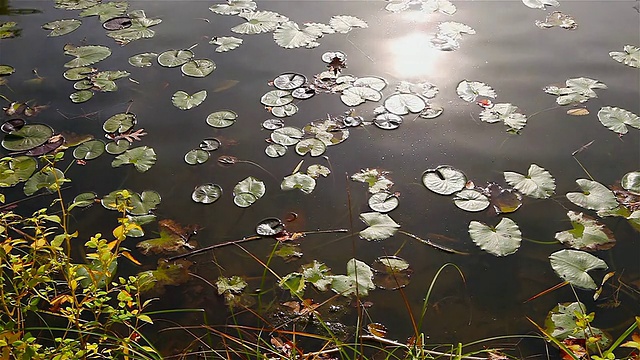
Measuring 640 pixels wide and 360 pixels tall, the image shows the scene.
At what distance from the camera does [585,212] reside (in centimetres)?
245

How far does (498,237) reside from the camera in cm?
233

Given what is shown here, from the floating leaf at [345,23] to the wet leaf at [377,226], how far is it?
152cm

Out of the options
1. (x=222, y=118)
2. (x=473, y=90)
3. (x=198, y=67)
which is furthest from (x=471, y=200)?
(x=198, y=67)

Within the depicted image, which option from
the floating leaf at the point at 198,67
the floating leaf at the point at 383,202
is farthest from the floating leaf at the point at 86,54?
the floating leaf at the point at 383,202

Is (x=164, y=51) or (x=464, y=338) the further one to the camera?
(x=164, y=51)

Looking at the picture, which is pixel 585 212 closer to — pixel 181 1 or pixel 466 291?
pixel 466 291

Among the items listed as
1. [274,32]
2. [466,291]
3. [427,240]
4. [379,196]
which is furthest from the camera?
[274,32]

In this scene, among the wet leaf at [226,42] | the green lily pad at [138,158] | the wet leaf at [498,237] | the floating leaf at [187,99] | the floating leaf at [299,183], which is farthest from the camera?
the wet leaf at [226,42]

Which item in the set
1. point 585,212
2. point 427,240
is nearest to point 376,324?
point 427,240

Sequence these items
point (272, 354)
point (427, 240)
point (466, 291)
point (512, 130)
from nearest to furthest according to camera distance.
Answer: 1. point (272, 354)
2. point (466, 291)
3. point (427, 240)
4. point (512, 130)

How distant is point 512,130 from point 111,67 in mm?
2201

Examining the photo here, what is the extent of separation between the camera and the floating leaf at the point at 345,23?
3548 millimetres

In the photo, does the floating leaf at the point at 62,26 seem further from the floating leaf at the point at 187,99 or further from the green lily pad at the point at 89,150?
the green lily pad at the point at 89,150

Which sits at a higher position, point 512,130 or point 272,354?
point 512,130
